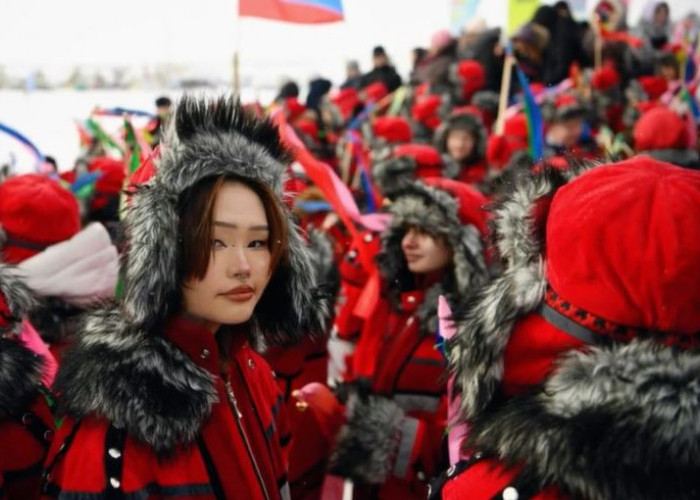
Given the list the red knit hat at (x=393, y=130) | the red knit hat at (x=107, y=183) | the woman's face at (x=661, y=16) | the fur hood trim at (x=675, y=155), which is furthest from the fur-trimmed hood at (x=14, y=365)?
the woman's face at (x=661, y=16)

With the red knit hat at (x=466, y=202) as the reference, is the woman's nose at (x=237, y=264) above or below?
above

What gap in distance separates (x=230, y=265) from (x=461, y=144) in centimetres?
368

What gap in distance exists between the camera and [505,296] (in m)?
1.06

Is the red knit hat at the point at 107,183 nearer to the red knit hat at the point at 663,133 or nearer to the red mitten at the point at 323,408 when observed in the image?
the red mitten at the point at 323,408

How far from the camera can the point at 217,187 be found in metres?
1.29

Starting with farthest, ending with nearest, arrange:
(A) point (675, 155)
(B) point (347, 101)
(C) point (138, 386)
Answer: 1. (B) point (347, 101)
2. (A) point (675, 155)
3. (C) point (138, 386)

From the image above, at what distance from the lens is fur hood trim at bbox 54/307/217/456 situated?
45.1 inches

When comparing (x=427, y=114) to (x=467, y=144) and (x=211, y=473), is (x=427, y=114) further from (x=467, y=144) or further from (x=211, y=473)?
(x=211, y=473)

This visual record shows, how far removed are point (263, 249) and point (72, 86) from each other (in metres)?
9.61

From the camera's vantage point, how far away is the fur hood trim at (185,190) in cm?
126

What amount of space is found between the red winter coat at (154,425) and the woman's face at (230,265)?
1.8 inches

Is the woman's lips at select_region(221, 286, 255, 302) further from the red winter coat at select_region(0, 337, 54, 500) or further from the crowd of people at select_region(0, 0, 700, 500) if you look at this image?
the red winter coat at select_region(0, 337, 54, 500)

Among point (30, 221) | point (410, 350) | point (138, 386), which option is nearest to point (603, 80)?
point (410, 350)

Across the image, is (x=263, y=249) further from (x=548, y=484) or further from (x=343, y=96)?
(x=343, y=96)
